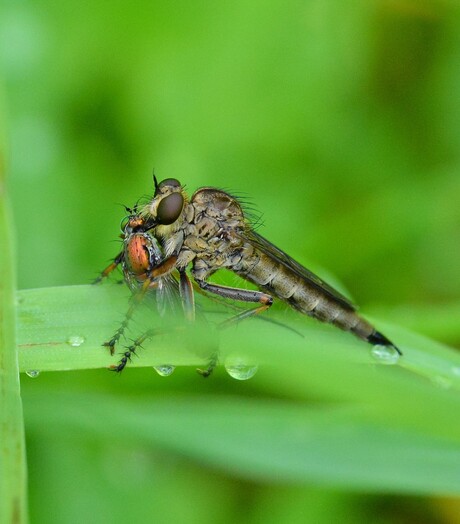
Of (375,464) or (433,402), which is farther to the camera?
(375,464)

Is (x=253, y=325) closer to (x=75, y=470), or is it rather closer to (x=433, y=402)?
(x=433, y=402)

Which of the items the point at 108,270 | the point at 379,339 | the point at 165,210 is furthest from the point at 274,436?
the point at 165,210

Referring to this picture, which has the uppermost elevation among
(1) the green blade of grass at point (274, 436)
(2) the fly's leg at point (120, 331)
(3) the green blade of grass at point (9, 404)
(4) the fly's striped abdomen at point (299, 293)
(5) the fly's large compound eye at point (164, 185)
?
(5) the fly's large compound eye at point (164, 185)

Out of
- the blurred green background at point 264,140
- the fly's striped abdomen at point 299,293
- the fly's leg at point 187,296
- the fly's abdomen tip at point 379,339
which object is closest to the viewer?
the fly's abdomen tip at point 379,339

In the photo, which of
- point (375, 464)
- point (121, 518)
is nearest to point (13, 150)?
point (121, 518)

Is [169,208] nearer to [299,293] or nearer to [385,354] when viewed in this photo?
[299,293]

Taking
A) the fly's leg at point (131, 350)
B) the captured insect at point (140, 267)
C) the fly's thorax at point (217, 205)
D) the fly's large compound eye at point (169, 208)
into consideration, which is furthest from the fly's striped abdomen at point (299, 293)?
the fly's leg at point (131, 350)

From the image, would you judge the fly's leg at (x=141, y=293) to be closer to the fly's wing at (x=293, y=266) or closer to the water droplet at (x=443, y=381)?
the fly's wing at (x=293, y=266)
